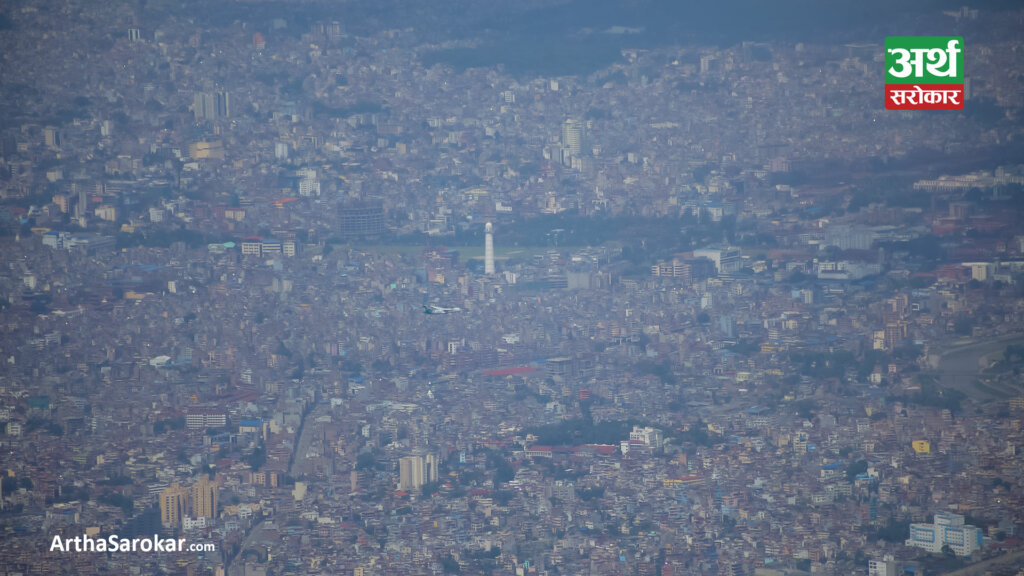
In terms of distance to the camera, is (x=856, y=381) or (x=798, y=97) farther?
(x=798, y=97)

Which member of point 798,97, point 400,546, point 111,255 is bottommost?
point 400,546

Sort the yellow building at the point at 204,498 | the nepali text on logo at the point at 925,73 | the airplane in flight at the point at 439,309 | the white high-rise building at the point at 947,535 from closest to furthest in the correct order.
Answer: the white high-rise building at the point at 947,535 < the yellow building at the point at 204,498 < the airplane in flight at the point at 439,309 < the nepali text on logo at the point at 925,73

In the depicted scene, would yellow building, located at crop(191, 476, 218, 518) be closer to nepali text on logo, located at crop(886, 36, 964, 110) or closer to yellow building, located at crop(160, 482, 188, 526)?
yellow building, located at crop(160, 482, 188, 526)

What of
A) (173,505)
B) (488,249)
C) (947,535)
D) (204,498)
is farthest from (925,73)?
(173,505)

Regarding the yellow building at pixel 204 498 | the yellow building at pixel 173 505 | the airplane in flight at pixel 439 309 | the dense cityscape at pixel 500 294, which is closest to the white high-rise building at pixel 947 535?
the dense cityscape at pixel 500 294

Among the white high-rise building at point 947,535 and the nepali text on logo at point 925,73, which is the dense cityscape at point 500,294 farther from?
the nepali text on logo at point 925,73

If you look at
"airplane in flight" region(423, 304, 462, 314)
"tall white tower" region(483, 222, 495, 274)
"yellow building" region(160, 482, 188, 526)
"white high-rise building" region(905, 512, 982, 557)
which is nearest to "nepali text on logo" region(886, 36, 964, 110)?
"tall white tower" region(483, 222, 495, 274)

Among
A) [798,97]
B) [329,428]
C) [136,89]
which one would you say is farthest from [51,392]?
[798,97]

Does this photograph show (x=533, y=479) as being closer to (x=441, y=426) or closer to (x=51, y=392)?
(x=441, y=426)
